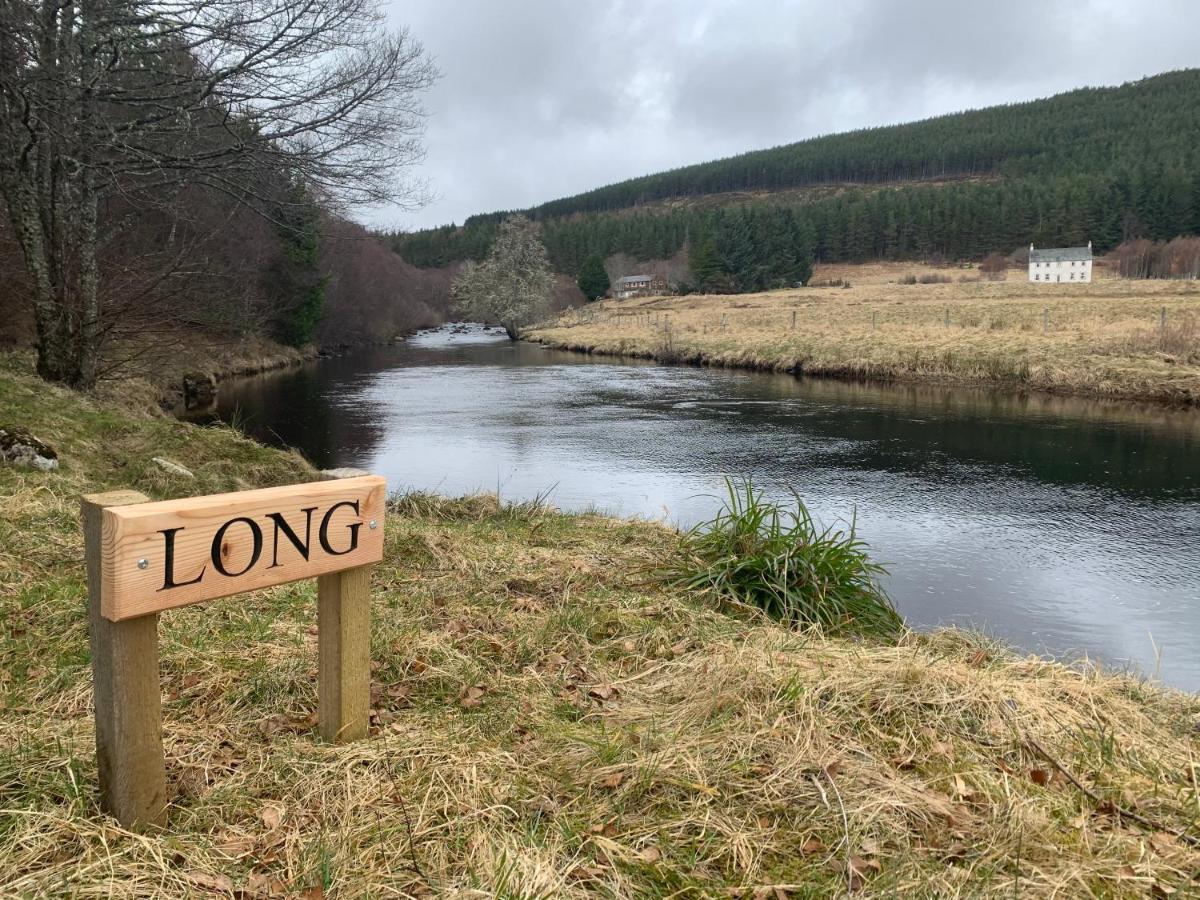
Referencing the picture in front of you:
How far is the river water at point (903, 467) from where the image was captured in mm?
7441

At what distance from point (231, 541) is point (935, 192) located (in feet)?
360

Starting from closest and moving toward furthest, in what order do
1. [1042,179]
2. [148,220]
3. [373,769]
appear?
[373,769] → [148,220] → [1042,179]

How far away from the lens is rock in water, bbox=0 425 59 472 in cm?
718

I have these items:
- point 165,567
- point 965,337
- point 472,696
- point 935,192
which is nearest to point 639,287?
point 935,192

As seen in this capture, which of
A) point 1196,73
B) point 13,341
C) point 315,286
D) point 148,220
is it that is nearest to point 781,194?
point 1196,73

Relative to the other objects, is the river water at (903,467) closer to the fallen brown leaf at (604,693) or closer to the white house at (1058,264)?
the fallen brown leaf at (604,693)

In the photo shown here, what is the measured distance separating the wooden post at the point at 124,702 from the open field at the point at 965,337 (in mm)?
22097

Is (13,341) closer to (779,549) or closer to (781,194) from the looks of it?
(779,549)

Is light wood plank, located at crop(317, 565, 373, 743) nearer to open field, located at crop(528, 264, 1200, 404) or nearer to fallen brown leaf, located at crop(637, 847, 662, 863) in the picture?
fallen brown leaf, located at crop(637, 847, 662, 863)

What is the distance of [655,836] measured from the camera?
8.47ft

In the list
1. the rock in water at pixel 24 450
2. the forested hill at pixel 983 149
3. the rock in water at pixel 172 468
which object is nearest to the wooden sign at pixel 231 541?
the rock in water at pixel 24 450

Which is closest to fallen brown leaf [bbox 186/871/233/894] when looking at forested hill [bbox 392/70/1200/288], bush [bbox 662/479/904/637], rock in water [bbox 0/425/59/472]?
bush [bbox 662/479/904/637]

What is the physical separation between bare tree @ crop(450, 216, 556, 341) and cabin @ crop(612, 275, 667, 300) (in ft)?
81.3

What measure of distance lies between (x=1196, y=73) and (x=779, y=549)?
173306 millimetres
